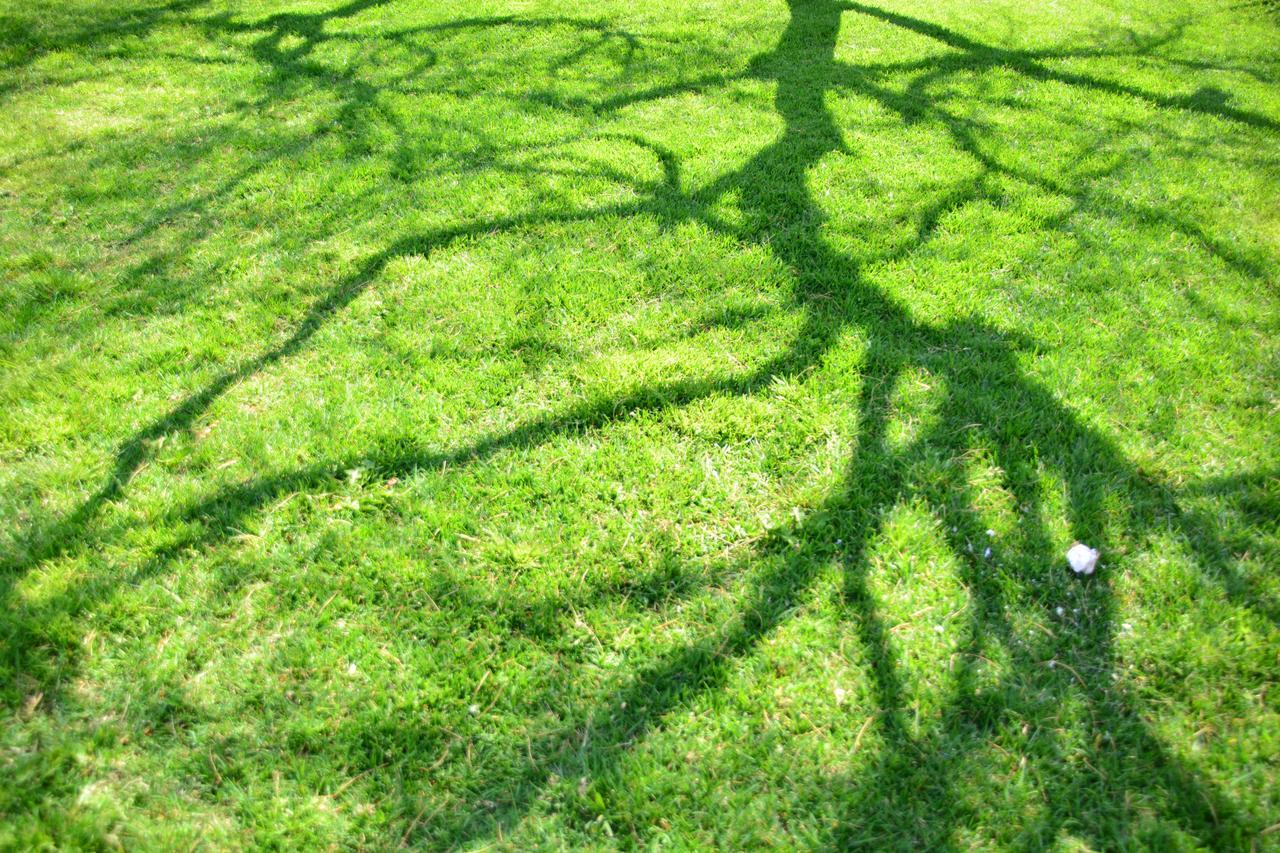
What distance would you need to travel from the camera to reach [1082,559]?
2869 mm

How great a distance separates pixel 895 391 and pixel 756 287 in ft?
3.85

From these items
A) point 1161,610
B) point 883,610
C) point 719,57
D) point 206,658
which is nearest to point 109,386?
point 206,658

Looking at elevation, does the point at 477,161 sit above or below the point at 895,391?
above

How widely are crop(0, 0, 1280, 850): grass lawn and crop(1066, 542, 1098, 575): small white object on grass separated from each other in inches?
2.1

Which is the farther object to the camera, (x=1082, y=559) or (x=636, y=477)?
(x=636, y=477)

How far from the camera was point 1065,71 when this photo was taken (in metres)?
7.34

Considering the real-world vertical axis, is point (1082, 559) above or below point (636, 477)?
below

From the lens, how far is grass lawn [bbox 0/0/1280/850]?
2330 millimetres

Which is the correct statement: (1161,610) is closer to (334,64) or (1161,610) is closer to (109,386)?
(109,386)

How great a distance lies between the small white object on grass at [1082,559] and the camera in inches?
113

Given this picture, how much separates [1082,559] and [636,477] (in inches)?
75.7

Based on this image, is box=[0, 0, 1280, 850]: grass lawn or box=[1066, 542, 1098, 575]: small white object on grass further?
box=[1066, 542, 1098, 575]: small white object on grass

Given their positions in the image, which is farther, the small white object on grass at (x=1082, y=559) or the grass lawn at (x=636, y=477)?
the small white object on grass at (x=1082, y=559)

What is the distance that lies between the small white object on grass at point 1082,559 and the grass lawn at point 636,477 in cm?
5
